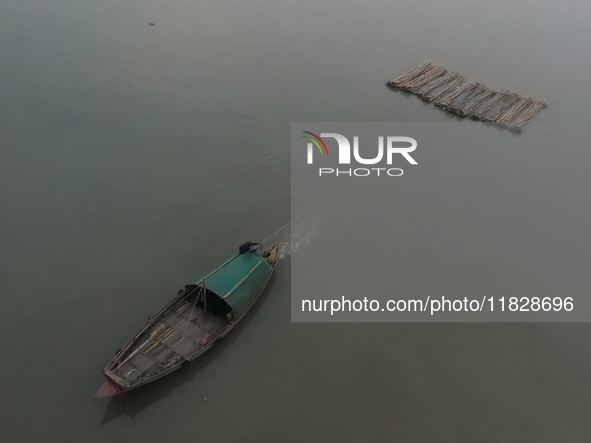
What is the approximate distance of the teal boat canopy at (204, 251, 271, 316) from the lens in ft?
53.1

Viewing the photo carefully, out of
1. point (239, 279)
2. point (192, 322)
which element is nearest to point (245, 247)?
point (239, 279)

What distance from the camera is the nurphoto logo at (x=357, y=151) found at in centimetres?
2283

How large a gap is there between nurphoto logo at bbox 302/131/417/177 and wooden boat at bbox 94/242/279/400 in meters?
7.35

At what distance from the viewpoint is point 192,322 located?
1614 centimetres

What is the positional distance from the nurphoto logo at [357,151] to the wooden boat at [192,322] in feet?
24.1

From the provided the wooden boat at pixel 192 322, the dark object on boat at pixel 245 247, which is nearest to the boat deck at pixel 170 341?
the wooden boat at pixel 192 322

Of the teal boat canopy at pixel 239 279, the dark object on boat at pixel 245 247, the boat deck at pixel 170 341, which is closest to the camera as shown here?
the boat deck at pixel 170 341

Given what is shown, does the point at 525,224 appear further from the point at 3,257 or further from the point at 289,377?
the point at 3,257

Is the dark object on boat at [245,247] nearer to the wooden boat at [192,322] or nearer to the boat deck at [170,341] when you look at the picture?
the wooden boat at [192,322]

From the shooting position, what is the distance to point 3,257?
17375 mm

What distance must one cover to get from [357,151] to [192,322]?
41.7 ft

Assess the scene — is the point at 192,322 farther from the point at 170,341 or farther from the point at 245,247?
the point at 245,247

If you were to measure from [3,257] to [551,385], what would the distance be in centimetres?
2056

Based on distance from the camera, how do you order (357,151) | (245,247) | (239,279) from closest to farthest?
(239,279) → (245,247) → (357,151)
